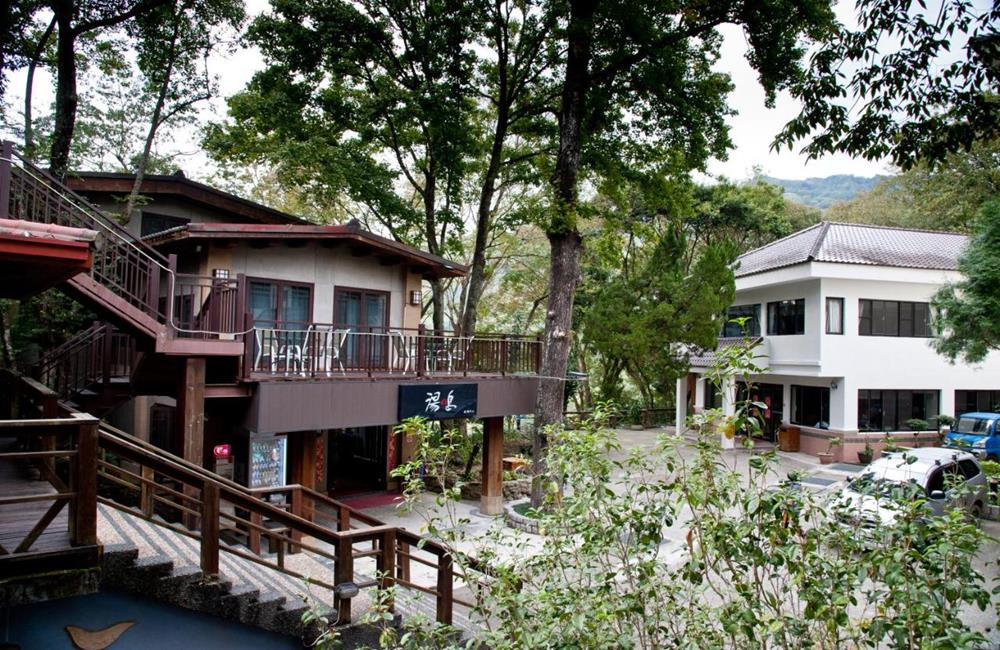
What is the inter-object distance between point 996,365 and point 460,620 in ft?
71.9

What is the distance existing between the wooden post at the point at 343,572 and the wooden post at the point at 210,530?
94 cm

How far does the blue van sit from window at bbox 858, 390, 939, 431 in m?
2.50

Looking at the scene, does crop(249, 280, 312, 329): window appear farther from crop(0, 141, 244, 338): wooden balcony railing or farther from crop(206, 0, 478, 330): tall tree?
crop(206, 0, 478, 330): tall tree

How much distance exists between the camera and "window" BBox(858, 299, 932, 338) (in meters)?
19.4

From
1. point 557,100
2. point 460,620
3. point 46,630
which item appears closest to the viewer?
point 46,630

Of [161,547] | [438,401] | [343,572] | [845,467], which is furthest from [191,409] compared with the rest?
[845,467]

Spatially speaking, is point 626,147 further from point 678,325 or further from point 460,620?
point 460,620

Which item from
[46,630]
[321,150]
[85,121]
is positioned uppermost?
[85,121]

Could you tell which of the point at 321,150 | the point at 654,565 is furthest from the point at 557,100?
the point at 654,565

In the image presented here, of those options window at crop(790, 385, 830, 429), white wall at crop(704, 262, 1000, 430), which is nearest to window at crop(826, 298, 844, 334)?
white wall at crop(704, 262, 1000, 430)

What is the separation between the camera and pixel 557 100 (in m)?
16.0

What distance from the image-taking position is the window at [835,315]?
62.4 feet

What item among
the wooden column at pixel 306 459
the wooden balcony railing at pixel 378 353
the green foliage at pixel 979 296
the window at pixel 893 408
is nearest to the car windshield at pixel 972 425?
the window at pixel 893 408

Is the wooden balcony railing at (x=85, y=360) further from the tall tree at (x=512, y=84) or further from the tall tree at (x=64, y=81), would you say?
the tall tree at (x=512, y=84)
